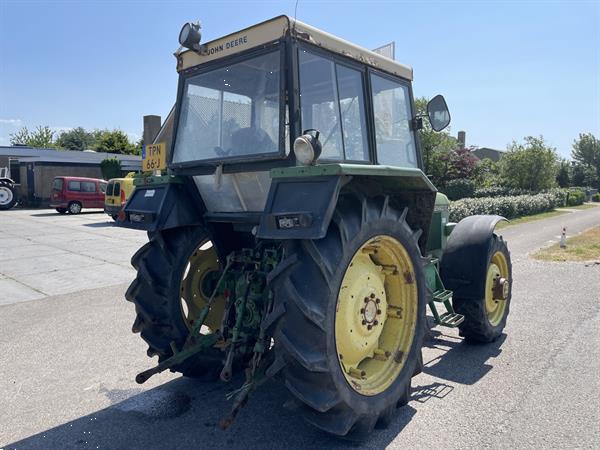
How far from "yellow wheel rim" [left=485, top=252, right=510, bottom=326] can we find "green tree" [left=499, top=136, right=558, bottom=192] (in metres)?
28.0

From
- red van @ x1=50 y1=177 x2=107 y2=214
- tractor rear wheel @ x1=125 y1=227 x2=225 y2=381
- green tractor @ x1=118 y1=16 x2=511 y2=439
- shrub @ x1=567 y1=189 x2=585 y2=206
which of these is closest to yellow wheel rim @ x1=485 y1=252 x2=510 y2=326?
green tractor @ x1=118 y1=16 x2=511 y2=439

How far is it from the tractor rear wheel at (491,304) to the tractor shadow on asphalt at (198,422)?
56 centimetres

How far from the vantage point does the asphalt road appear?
10.1ft

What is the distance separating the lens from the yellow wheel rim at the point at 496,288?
482 cm

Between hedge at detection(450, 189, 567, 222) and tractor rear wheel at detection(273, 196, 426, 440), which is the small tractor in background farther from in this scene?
tractor rear wheel at detection(273, 196, 426, 440)

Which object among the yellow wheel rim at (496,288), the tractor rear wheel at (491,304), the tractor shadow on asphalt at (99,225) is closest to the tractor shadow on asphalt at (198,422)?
the tractor rear wheel at (491,304)

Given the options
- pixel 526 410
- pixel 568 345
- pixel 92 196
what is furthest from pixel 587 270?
pixel 92 196

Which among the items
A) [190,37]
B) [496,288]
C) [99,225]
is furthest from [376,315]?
[99,225]

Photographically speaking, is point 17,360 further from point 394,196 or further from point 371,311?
point 394,196

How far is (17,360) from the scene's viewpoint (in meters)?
4.55

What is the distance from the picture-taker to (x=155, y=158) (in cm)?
396

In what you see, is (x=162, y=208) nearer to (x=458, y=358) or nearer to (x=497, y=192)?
(x=458, y=358)

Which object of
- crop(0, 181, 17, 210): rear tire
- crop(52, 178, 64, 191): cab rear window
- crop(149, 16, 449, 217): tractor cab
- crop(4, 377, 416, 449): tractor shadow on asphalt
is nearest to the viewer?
crop(4, 377, 416, 449): tractor shadow on asphalt

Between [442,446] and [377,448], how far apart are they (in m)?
0.41
